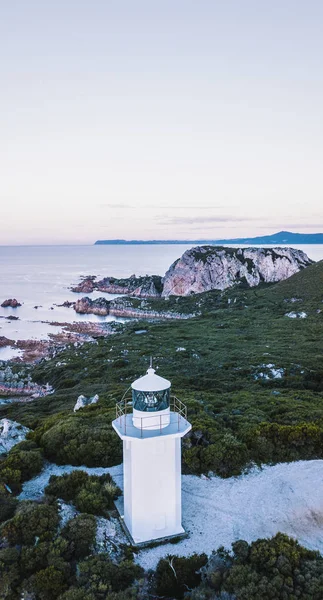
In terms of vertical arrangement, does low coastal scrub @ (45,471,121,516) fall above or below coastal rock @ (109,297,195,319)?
above

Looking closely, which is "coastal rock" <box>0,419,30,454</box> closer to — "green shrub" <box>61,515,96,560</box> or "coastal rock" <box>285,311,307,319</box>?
"green shrub" <box>61,515,96,560</box>

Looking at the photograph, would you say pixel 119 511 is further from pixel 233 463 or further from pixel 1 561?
pixel 233 463

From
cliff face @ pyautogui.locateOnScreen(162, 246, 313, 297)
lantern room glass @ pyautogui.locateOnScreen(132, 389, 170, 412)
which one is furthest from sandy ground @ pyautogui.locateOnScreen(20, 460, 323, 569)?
cliff face @ pyautogui.locateOnScreen(162, 246, 313, 297)

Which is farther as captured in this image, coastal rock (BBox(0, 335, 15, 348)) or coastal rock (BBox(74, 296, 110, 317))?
coastal rock (BBox(74, 296, 110, 317))

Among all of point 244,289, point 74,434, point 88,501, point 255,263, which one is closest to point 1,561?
point 88,501

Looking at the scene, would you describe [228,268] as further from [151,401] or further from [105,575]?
[105,575]

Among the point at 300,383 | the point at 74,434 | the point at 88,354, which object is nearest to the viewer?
the point at 74,434
